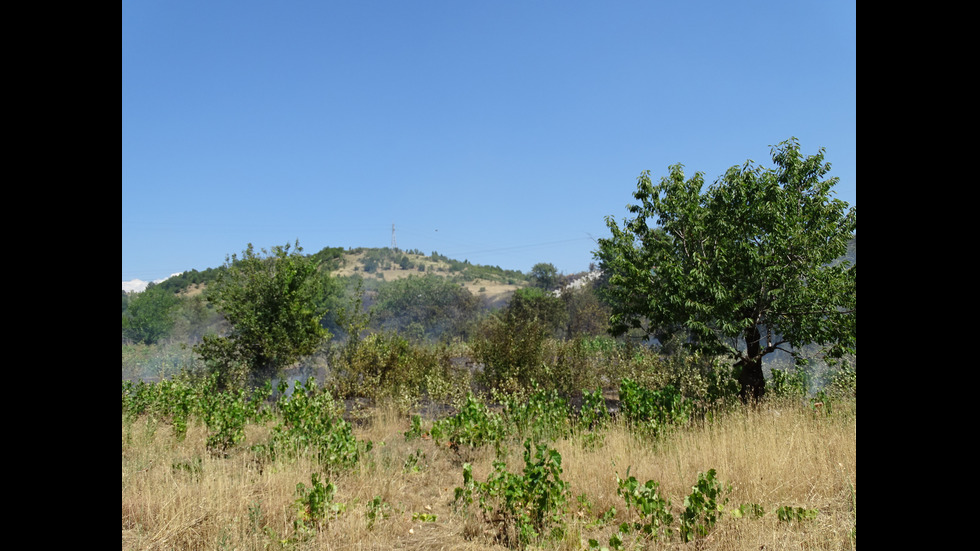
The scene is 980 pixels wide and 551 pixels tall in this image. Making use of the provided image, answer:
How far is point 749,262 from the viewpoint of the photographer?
7.02 m

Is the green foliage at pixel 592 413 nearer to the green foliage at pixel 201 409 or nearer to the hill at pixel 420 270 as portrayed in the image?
the green foliage at pixel 201 409

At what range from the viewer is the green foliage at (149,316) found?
87.2 feet

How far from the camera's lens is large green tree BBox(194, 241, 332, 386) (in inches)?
459

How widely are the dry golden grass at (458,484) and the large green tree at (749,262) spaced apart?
1.41 m

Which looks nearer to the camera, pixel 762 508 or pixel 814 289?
pixel 762 508

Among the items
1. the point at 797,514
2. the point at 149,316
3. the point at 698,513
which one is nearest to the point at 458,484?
the point at 698,513

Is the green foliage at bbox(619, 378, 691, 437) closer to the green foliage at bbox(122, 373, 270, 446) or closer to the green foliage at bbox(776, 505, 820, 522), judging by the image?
the green foliage at bbox(776, 505, 820, 522)

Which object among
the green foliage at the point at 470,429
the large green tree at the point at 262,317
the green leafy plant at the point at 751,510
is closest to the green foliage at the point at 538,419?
the green foliage at the point at 470,429

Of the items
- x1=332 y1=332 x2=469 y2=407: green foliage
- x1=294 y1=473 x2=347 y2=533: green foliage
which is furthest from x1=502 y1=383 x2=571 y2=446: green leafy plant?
x1=294 y1=473 x2=347 y2=533: green foliage

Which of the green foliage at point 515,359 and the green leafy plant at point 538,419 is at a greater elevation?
the green foliage at point 515,359
